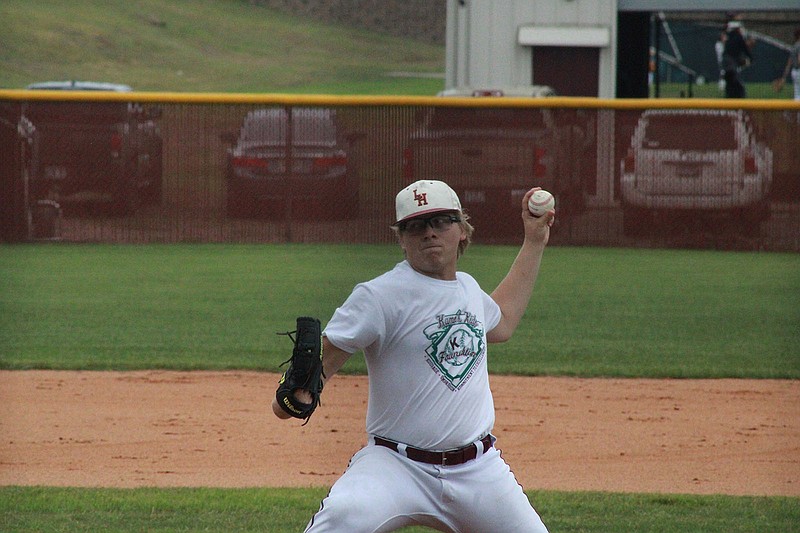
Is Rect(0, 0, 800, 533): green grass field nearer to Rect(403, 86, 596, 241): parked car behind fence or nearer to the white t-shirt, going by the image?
Rect(403, 86, 596, 241): parked car behind fence

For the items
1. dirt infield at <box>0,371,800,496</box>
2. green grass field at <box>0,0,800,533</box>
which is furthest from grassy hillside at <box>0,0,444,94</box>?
dirt infield at <box>0,371,800,496</box>

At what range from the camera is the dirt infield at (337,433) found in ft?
20.2

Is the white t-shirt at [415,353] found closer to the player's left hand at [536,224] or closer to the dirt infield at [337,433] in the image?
the player's left hand at [536,224]

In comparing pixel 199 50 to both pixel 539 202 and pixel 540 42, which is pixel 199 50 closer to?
pixel 540 42

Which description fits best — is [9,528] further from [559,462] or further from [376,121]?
[376,121]

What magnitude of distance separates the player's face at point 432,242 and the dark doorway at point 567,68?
1694cm

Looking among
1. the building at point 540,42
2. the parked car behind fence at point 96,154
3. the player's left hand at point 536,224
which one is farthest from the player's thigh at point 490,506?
the building at point 540,42

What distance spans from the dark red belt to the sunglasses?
2.04 ft

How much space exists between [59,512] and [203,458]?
1301mm

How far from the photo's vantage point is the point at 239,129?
50.7 feet

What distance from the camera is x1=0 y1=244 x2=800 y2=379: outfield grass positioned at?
9125 millimetres

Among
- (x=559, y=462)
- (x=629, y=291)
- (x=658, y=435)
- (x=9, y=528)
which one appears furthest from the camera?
(x=629, y=291)

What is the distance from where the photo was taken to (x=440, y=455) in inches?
140

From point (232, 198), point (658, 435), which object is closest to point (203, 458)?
point (658, 435)
